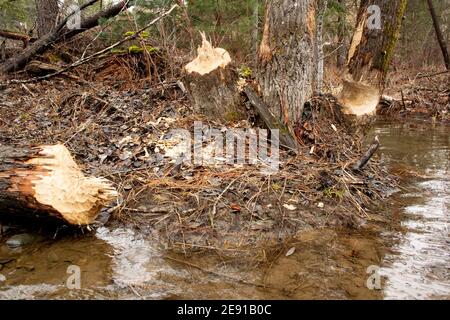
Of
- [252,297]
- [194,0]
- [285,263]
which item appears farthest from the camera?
[194,0]

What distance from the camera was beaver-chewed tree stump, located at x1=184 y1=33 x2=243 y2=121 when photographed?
439 cm

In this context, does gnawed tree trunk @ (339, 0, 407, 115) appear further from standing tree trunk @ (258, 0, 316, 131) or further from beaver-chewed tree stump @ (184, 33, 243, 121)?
beaver-chewed tree stump @ (184, 33, 243, 121)

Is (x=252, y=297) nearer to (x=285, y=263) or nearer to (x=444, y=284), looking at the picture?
(x=285, y=263)

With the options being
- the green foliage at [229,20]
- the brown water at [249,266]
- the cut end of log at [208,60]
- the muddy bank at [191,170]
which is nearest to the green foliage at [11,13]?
the muddy bank at [191,170]

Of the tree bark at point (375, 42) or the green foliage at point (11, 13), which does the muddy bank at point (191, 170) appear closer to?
the tree bark at point (375, 42)

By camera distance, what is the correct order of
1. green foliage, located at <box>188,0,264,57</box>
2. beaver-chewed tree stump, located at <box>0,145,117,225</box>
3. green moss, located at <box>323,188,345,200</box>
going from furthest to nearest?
1. green foliage, located at <box>188,0,264,57</box>
2. green moss, located at <box>323,188,345,200</box>
3. beaver-chewed tree stump, located at <box>0,145,117,225</box>

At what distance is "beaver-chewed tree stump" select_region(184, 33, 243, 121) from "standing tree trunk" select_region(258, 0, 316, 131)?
353 millimetres

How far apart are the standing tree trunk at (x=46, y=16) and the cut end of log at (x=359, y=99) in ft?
18.0

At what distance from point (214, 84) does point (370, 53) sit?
1942 millimetres

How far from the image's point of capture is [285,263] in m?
2.66

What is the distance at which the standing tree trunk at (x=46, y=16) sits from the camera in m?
7.09

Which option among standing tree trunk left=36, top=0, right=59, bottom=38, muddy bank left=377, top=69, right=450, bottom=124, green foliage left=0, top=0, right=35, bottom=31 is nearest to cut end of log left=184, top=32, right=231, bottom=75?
standing tree trunk left=36, top=0, right=59, bottom=38
